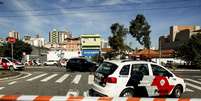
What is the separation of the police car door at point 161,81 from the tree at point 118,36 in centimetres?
5707

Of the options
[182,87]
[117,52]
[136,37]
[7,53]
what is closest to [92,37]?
[117,52]

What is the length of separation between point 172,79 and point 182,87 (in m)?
0.78

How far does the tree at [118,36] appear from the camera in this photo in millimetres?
69812

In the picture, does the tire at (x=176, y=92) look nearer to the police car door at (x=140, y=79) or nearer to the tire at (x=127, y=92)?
the police car door at (x=140, y=79)

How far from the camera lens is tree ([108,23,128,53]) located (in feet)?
229

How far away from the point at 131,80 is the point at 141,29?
152ft

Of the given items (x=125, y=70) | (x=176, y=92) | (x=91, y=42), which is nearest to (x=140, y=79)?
(x=125, y=70)

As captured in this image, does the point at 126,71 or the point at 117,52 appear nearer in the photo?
the point at 126,71

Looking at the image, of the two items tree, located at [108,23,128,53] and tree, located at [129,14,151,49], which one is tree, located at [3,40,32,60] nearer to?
tree, located at [108,23,128,53]

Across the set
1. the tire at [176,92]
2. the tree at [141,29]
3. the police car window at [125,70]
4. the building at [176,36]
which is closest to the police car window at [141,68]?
the police car window at [125,70]

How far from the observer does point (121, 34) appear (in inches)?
2746

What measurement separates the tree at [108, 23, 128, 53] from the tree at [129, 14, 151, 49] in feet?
38.2

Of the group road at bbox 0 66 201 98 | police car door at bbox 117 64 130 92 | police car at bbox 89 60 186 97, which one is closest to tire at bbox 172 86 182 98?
police car at bbox 89 60 186 97

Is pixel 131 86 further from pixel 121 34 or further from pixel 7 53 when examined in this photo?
pixel 7 53
